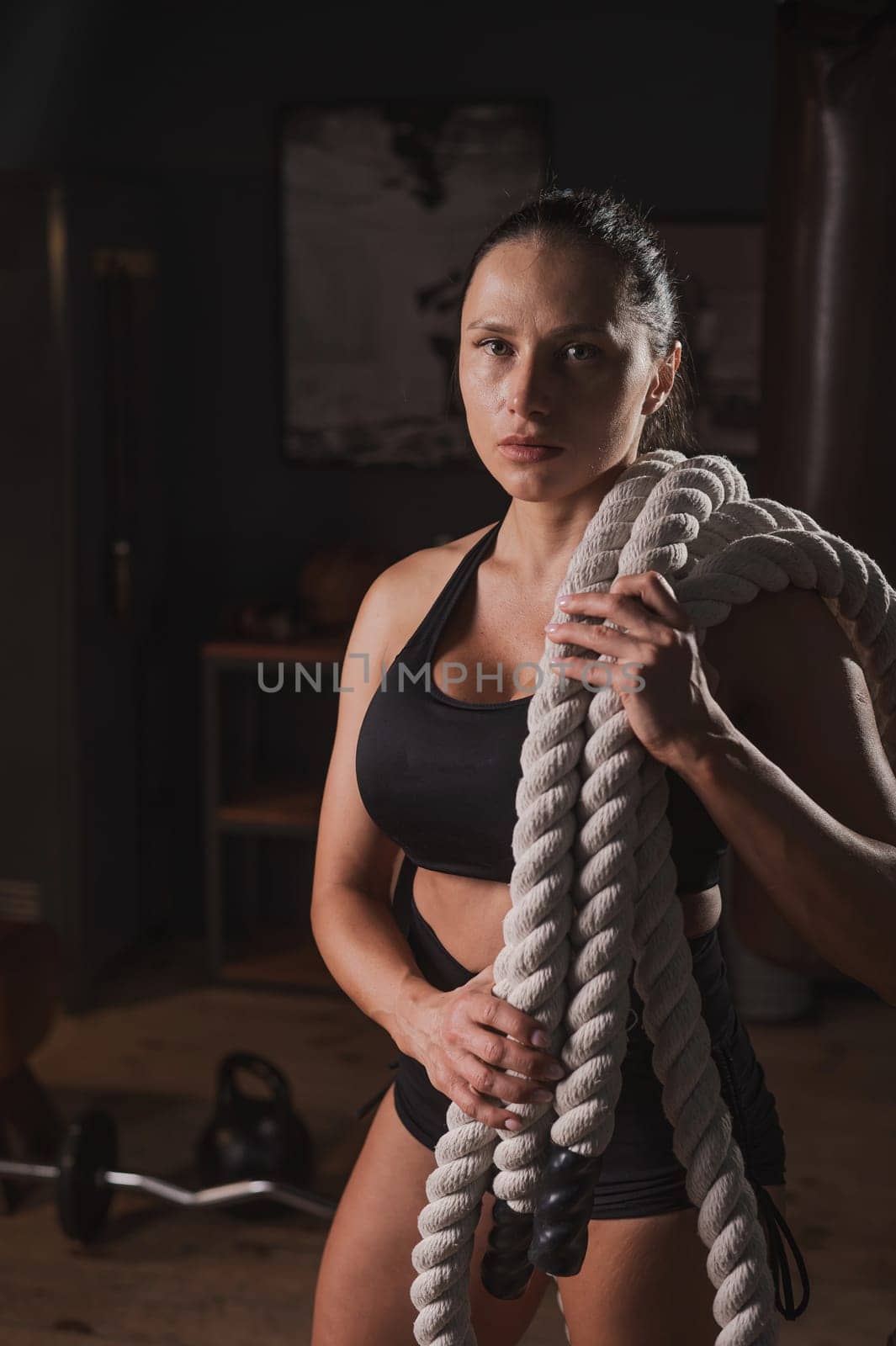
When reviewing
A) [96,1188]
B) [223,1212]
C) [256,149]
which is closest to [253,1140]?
[223,1212]

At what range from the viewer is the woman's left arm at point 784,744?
103cm

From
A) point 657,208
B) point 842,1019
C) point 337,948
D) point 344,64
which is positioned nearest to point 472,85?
point 344,64

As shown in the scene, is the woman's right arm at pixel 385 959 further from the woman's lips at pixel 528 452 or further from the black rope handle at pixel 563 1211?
the woman's lips at pixel 528 452

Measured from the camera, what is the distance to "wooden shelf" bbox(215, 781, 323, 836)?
3.52m

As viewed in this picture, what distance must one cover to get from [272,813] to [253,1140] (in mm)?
1080

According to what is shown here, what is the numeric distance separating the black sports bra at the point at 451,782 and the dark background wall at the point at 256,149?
243cm

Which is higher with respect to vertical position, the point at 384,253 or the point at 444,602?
the point at 384,253

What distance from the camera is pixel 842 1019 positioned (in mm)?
3516

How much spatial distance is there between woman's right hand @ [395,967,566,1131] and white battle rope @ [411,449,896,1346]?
0.04 ft

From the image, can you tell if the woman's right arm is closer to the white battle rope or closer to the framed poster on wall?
the white battle rope

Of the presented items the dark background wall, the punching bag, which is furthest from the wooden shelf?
the punching bag

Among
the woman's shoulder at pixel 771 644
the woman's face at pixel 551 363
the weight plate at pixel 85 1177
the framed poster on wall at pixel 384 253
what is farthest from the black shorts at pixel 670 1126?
the framed poster on wall at pixel 384 253

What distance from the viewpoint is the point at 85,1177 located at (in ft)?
8.10

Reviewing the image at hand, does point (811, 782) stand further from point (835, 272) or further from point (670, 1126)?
point (835, 272)
